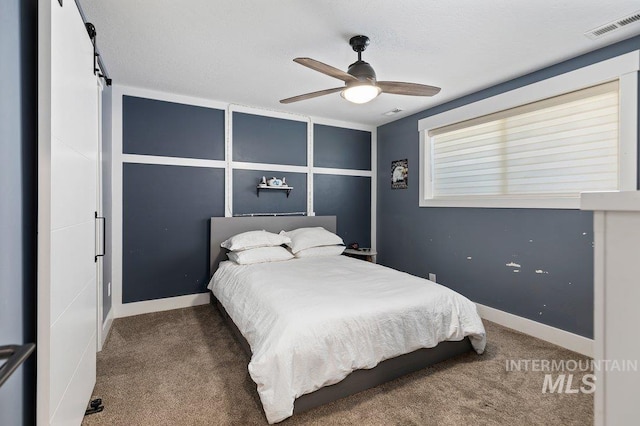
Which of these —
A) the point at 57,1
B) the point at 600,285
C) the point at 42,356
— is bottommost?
the point at 42,356

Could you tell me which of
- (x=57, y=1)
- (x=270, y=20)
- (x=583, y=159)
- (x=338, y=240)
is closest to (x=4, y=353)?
(x=57, y=1)

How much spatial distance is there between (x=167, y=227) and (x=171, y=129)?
3.76 feet

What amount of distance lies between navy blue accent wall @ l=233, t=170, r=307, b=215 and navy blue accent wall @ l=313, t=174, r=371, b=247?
245 millimetres

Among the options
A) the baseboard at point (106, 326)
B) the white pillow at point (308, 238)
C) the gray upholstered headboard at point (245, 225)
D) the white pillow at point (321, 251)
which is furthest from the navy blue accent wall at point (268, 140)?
the baseboard at point (106, 326)

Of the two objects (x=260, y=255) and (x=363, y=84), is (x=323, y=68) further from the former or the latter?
(x=260, y=255)

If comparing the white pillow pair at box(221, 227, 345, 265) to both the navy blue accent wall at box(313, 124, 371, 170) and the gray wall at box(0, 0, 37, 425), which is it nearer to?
the navy blue accent wall at box(313, 124, 371, 170)

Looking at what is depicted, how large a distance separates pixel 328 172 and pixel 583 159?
9.45ft

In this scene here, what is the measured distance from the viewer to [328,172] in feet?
14.8

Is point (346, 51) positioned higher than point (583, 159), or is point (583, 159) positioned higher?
point (346, 51)

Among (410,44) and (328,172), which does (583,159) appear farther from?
(328,172)

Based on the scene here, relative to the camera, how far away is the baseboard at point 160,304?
330 centimetres

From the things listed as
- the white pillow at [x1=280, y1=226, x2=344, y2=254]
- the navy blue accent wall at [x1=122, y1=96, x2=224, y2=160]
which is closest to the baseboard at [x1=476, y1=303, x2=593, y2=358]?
the white pillow at [x1=280, y1=226, x2=344, y2=254]

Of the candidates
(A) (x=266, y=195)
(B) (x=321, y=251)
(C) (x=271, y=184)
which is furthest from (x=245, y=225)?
(B) (x=321, y=251)

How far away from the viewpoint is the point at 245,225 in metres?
3.83
